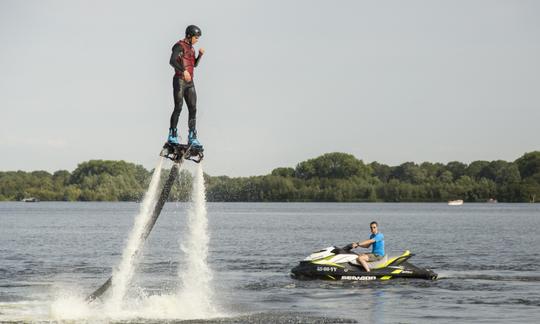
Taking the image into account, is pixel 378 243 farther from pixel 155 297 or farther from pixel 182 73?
pixel 182 73

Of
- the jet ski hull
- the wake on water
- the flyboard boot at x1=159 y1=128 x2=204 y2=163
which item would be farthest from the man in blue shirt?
the flyboard boot at x1=159 y1=128 x2=204 y2=163

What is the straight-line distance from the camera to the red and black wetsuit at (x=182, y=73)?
17.5 metres

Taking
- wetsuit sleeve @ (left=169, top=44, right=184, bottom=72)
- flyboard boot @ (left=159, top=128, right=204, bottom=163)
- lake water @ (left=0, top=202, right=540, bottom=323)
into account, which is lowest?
lake water @ (left=0, top=202, right=540, bottom=323)

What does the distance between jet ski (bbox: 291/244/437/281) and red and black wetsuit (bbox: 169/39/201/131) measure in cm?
1777

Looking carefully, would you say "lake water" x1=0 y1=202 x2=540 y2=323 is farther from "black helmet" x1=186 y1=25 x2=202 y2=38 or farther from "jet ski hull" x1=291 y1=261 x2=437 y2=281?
"black helmet" x1=186 y1=25 x2=202 y2=38

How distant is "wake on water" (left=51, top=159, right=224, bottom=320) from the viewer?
19.8m

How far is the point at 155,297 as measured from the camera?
27672mm

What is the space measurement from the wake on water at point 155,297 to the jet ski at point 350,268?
5172 millimetres

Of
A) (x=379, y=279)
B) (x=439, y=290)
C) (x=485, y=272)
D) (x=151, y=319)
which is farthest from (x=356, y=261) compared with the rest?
(x=151, y=319)

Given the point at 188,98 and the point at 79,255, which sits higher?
the point at 188,98

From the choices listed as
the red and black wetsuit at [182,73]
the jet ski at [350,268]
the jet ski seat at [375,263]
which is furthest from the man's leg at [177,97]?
the jet ski seat at [375,263]

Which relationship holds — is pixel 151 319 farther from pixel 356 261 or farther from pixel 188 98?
pixel 356 261

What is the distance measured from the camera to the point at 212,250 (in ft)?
192

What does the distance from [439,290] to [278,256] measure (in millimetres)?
19441
